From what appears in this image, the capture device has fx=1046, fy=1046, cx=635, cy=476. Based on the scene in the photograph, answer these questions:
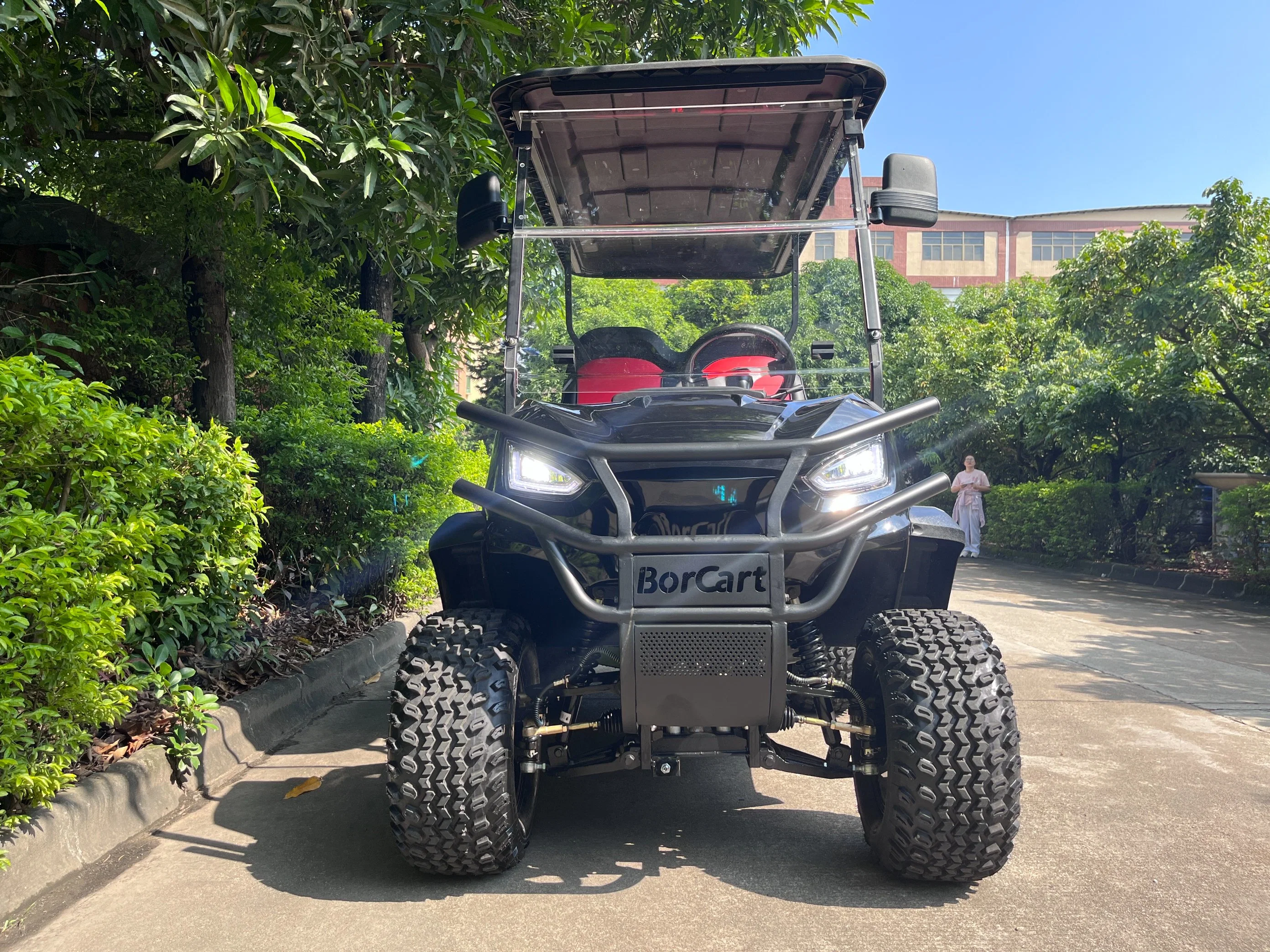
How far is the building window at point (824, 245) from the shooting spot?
4043 millimetres

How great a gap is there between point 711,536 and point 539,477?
629mm

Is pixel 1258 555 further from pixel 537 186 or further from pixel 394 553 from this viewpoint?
pixel 537 186

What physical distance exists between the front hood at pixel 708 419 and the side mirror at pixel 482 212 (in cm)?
67

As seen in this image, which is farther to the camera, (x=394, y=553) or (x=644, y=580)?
(x=394, y=553)

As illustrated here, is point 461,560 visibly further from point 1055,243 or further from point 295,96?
point 1055,243

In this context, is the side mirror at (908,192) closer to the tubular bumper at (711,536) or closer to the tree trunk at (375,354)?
the tubular bumper at (711,536)

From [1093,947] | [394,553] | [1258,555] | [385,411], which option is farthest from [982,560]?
[1093,947]

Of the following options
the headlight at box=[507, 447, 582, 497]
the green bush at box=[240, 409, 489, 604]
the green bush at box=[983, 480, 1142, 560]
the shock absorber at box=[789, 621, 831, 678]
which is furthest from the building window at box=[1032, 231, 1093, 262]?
the headlight at box=[507, 447, 582, 497]

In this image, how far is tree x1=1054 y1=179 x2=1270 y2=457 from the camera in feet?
41.4

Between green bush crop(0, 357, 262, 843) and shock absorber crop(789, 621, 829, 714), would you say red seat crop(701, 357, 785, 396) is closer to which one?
shock absorber crop(789, 621, 829, 714)

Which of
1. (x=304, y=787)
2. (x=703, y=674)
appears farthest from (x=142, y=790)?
(x=703, y=674)

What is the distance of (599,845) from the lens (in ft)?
12.0

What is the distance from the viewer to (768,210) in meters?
4.84

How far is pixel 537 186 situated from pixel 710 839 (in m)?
2.71
